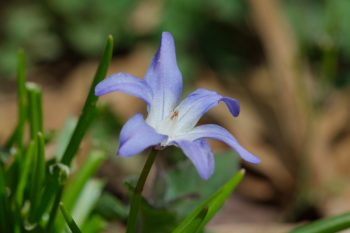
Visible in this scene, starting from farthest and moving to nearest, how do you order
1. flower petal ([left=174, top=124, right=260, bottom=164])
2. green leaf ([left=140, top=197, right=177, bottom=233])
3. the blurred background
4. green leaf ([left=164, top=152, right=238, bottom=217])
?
the blurred background < green leaf ([left=164, top=152, right=238, bottom=217]) < green leaf ([left=140, top=197, right=177, bottom=233]) < flower petal ([left=174, top=124, right=260, bottom=164])

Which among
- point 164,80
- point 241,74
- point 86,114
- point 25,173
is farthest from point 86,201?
point 241,74

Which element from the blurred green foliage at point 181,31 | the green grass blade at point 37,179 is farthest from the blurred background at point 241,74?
the green grass blade at point 37,179

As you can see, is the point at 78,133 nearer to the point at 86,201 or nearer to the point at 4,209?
the point at 4,209

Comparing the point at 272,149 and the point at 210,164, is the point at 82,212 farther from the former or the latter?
the point at 272,149

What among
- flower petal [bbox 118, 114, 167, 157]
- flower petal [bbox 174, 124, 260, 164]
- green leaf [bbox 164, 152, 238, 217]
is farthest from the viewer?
green leaf [bbox 164, 152, 238, 217]

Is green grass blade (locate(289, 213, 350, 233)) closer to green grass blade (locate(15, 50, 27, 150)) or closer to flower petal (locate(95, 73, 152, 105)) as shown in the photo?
flower petal (locate(95, 73, 152, 105))

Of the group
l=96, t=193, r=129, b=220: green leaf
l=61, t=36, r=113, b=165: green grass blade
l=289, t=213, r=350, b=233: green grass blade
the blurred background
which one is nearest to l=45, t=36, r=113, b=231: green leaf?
l=61, t=36, r=113, b=165: green grass blade

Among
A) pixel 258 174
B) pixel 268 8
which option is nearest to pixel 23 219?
pixel 258 174
